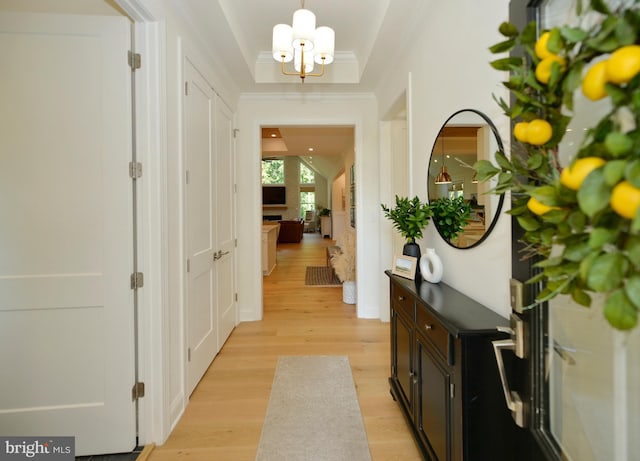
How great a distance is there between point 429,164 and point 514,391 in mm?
1476

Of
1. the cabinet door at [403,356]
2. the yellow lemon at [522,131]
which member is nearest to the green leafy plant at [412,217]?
the cabinet door at [403,356]

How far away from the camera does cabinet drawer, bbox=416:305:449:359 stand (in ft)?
3.99

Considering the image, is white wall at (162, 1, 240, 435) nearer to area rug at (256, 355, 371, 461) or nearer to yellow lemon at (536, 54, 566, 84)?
area rug at (256, 355, 371, 461)

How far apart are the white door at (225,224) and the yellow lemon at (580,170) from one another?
261cm

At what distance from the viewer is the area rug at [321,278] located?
5250 mm

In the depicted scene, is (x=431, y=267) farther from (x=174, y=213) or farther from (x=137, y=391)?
(x=137, y=391)

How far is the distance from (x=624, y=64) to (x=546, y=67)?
147 mm

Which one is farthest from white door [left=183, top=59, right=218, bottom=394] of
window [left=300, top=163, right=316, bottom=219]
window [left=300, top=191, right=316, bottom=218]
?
window [left=300, top=191, right=316, bottom=218]

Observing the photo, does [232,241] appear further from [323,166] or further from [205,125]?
[323,166]

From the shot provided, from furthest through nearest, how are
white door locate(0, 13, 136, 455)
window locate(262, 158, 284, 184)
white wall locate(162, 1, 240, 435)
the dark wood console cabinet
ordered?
window locate(262, 158, 284, 184)
white wall locate(162, 1, 240, 435)
white door locate(0, 13, 136, 455)
the dark wood console cabinet

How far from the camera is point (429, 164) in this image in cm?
200

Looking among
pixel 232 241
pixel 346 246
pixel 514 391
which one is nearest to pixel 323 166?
pixel 346 246

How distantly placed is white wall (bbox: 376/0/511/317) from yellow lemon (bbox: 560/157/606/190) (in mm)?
873

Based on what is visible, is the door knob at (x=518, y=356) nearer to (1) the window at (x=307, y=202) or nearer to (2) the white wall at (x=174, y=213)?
(2) the white wall at (x=174, y=213)
